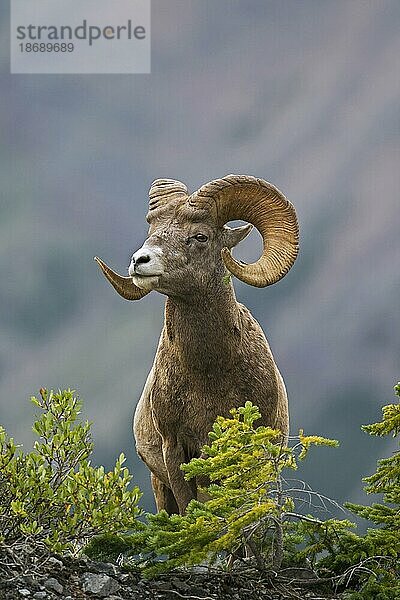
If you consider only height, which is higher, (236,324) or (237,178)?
(237,178)

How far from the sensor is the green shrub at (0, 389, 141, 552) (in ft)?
24.7

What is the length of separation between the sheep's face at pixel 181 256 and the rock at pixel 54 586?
253 centimetres

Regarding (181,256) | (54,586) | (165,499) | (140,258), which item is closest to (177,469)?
(165,499)

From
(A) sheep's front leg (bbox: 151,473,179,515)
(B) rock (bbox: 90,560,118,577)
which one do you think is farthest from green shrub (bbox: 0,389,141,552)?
(A) sheep's front leg (bbox: 151,473,179,515)

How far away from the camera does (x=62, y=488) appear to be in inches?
298

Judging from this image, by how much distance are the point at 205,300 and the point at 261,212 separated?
3.17 ft

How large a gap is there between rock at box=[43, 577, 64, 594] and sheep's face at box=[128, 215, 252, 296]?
2530 mm

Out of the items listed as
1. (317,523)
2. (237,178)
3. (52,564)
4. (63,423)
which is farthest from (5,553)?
(237,178)

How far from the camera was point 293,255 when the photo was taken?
8734 millimetres

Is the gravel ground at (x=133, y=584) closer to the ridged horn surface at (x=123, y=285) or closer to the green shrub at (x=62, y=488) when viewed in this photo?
the green shrub at (x=62, y=488)

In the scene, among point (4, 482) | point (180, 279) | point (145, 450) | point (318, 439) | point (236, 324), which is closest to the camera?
point (318, 439)

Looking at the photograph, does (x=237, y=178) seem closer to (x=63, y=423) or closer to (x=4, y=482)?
(x=63, y=423)

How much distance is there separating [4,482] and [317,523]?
2.47 metres

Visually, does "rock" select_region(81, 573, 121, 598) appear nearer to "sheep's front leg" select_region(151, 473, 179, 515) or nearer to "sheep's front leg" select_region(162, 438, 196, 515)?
"sheep's front leg" select_region(162, 438, 196, 515)
